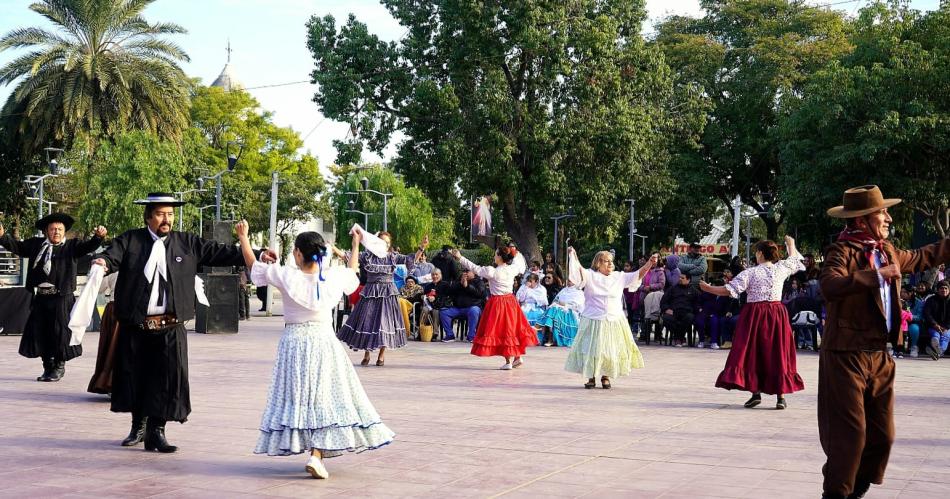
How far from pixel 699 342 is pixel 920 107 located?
13.7m

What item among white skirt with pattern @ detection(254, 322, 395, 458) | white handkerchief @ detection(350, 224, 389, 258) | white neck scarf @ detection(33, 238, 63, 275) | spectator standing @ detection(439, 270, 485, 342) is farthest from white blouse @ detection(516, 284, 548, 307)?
white skirt with pattern @ detection(254, 322, 395, 458)

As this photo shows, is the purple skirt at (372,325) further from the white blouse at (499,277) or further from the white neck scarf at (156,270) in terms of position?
the white neck scarf at (156,270)

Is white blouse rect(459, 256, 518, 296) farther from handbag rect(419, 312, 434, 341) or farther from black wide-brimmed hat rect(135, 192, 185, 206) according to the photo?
black wide-brimmed hat rect(135, 192, 185, 206)

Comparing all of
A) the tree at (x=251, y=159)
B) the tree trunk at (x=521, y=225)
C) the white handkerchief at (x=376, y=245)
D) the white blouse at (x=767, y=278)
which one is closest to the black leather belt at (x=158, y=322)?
the white blouse at (x=767, y=278)

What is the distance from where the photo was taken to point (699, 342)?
71.9ft

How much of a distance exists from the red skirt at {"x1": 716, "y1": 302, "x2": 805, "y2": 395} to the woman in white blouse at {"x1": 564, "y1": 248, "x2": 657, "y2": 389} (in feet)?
6.00

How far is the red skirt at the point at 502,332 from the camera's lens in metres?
16.4

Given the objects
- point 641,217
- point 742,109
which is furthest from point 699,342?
point 742,109

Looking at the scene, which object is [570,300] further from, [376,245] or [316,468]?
[316,468]

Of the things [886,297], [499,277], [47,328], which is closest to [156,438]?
[886,297]

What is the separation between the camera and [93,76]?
143 feet

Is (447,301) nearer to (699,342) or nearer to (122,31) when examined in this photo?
(699,342)

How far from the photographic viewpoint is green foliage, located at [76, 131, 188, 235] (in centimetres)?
4906

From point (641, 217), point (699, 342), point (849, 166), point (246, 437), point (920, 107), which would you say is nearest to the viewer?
point (246, 437)
